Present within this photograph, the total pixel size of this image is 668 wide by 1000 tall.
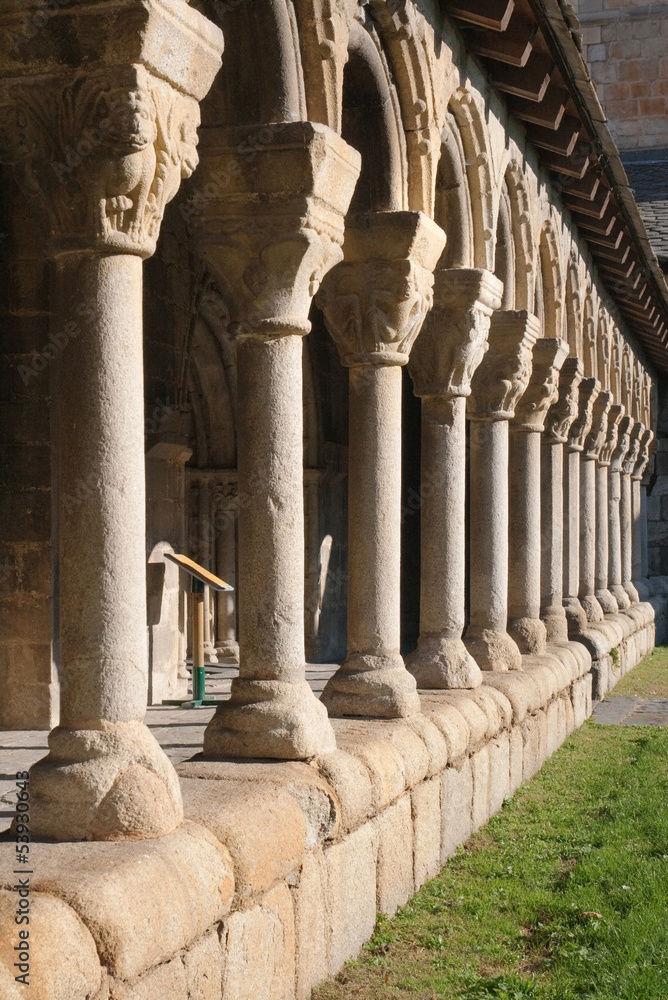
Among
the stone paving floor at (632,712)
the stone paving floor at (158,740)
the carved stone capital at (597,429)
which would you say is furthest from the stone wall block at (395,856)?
the carved stone capital at (597,429)

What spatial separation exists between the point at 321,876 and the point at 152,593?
3865mm

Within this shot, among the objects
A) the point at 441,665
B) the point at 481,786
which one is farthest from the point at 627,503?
the point at 481,786

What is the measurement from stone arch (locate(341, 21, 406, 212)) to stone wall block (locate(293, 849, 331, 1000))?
285cm

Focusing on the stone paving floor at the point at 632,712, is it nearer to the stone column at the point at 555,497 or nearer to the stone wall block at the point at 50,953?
the stone column at the point at 555,497

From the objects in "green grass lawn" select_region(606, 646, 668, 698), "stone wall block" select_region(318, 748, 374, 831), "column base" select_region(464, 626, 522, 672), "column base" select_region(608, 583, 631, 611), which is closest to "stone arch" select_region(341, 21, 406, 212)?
"stone wall block" select_region(318, 748, 374, 831)

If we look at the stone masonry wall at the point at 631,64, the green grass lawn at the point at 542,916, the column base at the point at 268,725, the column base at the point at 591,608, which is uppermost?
the stone masonry wall at the point at 631,64

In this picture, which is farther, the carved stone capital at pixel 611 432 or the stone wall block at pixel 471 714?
the carved stone capital at pixel 611 432

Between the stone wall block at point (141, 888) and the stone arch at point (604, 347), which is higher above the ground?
the stone arch at point (604, 347)

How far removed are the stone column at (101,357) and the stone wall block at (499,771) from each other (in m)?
3.43

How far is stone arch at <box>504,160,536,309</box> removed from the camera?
334 inches

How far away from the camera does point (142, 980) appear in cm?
301

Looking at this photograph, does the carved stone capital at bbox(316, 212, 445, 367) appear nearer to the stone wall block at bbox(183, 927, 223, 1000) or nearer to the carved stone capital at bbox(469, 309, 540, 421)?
the carved stone capital at bbox(469, 309, 540, 421)

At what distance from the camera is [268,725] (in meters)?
4.41

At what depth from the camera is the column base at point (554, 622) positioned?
1041 centimetres
